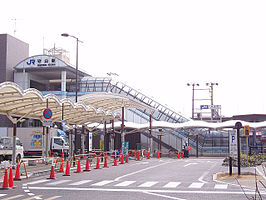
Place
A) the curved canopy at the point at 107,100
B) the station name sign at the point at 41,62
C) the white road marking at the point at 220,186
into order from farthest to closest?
the station name sign at the point at 41,62 → the curved canopy at the point at 107,100 → the white road marking at the point at 220,186

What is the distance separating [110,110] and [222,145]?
24313 millimetres

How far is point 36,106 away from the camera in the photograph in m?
27.5

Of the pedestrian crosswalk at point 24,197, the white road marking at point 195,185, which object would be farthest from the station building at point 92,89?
the pedestrian crosswalk at point 24,197

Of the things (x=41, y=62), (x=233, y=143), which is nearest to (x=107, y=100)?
(x=233, y=143)

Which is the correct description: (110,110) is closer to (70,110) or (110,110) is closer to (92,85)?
(70,110)

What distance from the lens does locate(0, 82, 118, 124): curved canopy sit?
71.8 feet

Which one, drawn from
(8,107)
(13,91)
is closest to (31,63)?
(8,107)

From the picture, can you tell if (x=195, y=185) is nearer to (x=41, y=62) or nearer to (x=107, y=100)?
(x=107, y=100)

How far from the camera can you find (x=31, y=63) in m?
60.0

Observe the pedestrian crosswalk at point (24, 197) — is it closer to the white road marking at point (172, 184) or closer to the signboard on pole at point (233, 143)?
the white road marking at point (172, 184)

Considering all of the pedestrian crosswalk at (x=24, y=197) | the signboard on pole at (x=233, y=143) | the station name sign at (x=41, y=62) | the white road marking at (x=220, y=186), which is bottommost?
the white road marking at (x=220, y=186)

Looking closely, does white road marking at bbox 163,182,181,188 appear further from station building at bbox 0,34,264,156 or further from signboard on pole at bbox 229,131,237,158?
station building at bbox 0,34,264,156

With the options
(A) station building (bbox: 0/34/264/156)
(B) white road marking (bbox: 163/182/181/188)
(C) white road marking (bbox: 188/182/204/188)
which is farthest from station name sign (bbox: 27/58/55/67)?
(C) white road marking (bbox: 188/182/204/188)

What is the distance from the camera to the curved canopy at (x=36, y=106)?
71.8 feet
